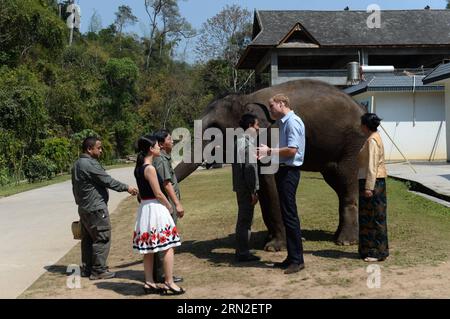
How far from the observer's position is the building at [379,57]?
23312 millimetres

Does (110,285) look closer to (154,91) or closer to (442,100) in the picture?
(442,100)

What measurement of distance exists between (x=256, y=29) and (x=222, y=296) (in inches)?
1331

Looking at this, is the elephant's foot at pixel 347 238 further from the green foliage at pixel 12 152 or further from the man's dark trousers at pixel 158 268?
the green foliage at pixel 12 152

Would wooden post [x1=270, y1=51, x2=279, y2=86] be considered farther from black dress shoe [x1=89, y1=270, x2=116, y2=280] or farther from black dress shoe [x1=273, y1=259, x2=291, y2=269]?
black dress shoe [x1=89, y1=270, x2=116, y2=280]

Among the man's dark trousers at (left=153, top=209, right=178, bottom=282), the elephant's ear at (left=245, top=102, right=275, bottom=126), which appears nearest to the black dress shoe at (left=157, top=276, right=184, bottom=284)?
the man's dark trousers at (left=153, top=209, right=178, bottom=282)

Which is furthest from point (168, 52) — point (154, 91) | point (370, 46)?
point (370, 46)

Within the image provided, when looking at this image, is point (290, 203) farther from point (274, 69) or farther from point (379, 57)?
point (379, 57)

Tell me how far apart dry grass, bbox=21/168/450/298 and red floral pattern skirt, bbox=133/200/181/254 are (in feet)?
1.80

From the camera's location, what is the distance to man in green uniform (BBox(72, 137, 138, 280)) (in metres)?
6.32

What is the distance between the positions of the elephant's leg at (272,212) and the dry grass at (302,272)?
0.63 feet

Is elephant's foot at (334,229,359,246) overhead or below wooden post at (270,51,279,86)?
below

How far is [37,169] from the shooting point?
23.0 m

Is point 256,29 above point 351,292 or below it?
above
